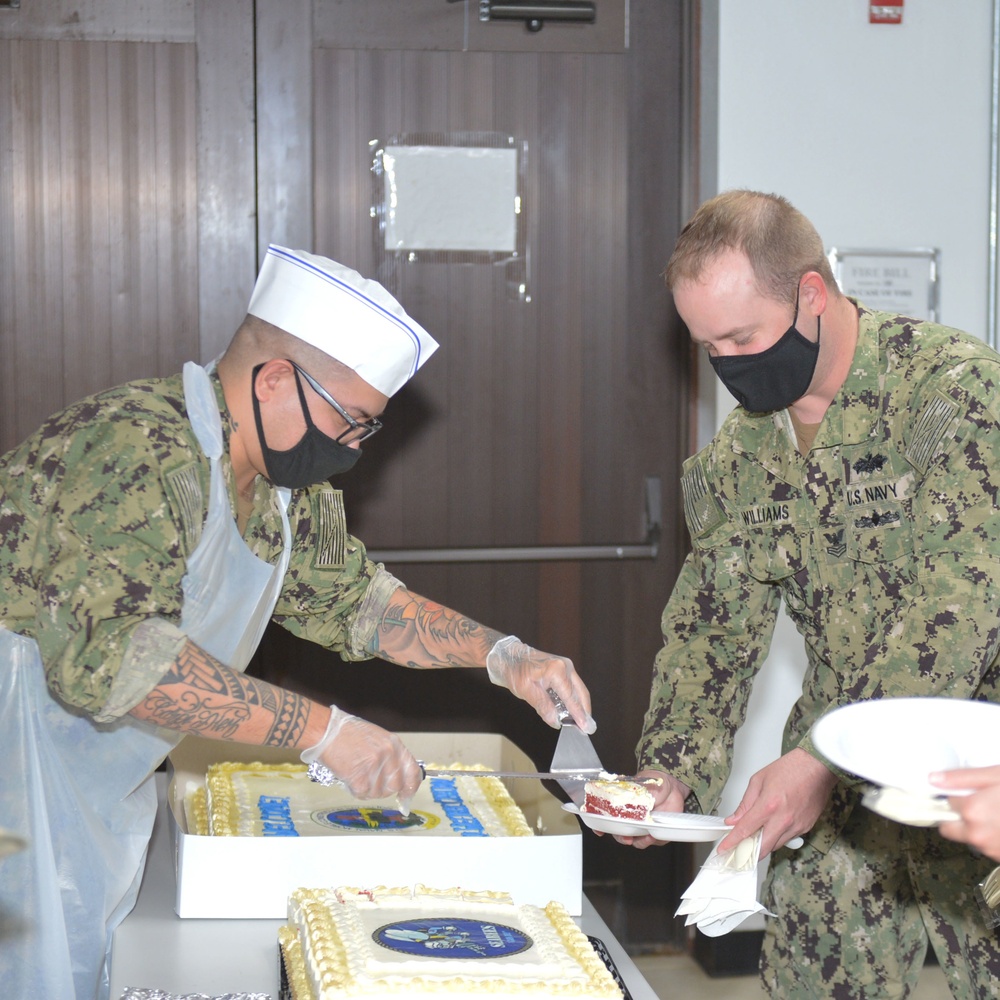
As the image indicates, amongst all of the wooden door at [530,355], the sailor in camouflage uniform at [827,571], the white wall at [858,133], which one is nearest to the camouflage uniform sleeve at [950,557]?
the sailor in camouflage uniform at [827,571]

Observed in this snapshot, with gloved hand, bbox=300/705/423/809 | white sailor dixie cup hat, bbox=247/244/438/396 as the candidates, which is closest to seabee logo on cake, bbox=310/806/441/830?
gloved hand, bbox=300/705/423/809

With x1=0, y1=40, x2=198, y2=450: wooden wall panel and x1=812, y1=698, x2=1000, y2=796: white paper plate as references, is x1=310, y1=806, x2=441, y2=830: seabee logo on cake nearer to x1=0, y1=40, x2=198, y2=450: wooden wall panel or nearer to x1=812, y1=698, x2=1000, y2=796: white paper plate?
x1=812, y1=698, x2=1000, y2=796: white paper plate

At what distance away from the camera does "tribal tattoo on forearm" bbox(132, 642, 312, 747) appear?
1518 millimetres

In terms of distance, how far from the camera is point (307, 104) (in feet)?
9.94

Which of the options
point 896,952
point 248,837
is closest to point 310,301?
point 248,837

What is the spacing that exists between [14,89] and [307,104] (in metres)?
0.70

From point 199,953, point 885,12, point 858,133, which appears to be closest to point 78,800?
point 199,953

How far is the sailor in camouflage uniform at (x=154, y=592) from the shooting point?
4.94ft

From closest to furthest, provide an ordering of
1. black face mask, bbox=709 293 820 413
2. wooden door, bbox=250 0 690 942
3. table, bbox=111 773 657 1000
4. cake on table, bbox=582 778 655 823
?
table, bbox=111 773 657 1000 < cake on table, bbox=582 778 655 823 < black face mask, bbox=709 293 820 413 < wooden door, bbox=250 0 690 942

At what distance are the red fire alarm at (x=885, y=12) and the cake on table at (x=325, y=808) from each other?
2.17 metres

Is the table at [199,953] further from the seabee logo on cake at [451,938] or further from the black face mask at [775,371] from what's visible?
the black face mask at [775,371]

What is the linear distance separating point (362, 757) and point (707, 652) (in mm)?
738

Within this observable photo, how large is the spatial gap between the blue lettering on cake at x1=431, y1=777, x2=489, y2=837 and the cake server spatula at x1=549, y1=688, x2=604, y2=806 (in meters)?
0.15

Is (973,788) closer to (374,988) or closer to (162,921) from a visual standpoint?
(374,988)
